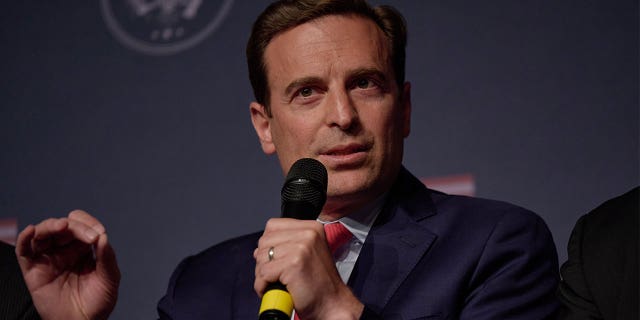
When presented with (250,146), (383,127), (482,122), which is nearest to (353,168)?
(383,127)

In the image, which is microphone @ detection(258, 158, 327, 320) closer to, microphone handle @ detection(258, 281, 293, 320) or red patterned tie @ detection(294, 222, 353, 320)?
microphone handle @ detection(258, 281, 293, 320)

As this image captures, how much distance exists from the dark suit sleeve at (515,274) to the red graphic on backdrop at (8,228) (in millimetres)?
1876

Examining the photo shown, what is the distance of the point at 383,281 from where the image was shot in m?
2.00

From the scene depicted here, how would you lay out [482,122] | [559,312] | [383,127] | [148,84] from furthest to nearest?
[148,84] < [482,122] < [383,127] < [559,312]

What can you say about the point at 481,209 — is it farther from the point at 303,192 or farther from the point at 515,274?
the point at 303,192

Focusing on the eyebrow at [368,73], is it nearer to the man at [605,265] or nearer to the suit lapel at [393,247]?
the suit lapel at [393,247]

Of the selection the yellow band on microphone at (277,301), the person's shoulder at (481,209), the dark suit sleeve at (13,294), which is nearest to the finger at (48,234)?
the dark suit sleeve at (13,294)

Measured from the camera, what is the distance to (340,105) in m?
2.11

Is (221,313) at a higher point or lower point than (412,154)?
lower

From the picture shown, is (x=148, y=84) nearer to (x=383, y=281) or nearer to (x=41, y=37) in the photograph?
(x=41, y=37)

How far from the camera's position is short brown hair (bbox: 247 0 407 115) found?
229 cm

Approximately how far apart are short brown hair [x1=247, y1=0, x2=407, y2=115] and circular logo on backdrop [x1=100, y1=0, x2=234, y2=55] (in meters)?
0.62

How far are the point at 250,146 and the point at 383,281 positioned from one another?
1.07m

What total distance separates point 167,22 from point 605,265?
1.93 meters
